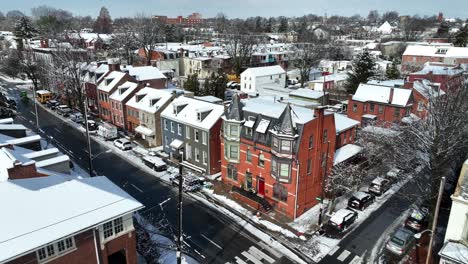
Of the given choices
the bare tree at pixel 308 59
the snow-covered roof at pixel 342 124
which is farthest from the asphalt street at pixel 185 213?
the bare tree at pixel 308 59

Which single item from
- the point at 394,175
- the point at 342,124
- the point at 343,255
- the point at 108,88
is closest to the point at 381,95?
the point at 342,124

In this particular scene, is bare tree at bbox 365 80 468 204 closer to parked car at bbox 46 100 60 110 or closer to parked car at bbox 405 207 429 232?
parked car at bbox 405 207 429 232

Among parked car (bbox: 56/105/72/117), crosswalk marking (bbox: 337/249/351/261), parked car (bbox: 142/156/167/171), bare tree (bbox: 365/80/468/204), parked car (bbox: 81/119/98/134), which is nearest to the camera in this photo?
crosswalk marking (bbox: 337/249/351/261)

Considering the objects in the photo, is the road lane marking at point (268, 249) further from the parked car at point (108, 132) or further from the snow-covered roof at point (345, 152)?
the parked car at point (108, 132)

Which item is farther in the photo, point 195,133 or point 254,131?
point 195,133

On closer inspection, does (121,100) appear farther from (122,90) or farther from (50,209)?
(50,209)

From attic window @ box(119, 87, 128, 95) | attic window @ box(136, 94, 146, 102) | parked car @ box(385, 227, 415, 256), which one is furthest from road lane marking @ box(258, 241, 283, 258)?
attic window @ box(119, 87, 128, 95)

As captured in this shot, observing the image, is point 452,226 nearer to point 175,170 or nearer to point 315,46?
point 175,170

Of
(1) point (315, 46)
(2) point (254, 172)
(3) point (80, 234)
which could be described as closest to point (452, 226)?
(2) point (254, 172)
